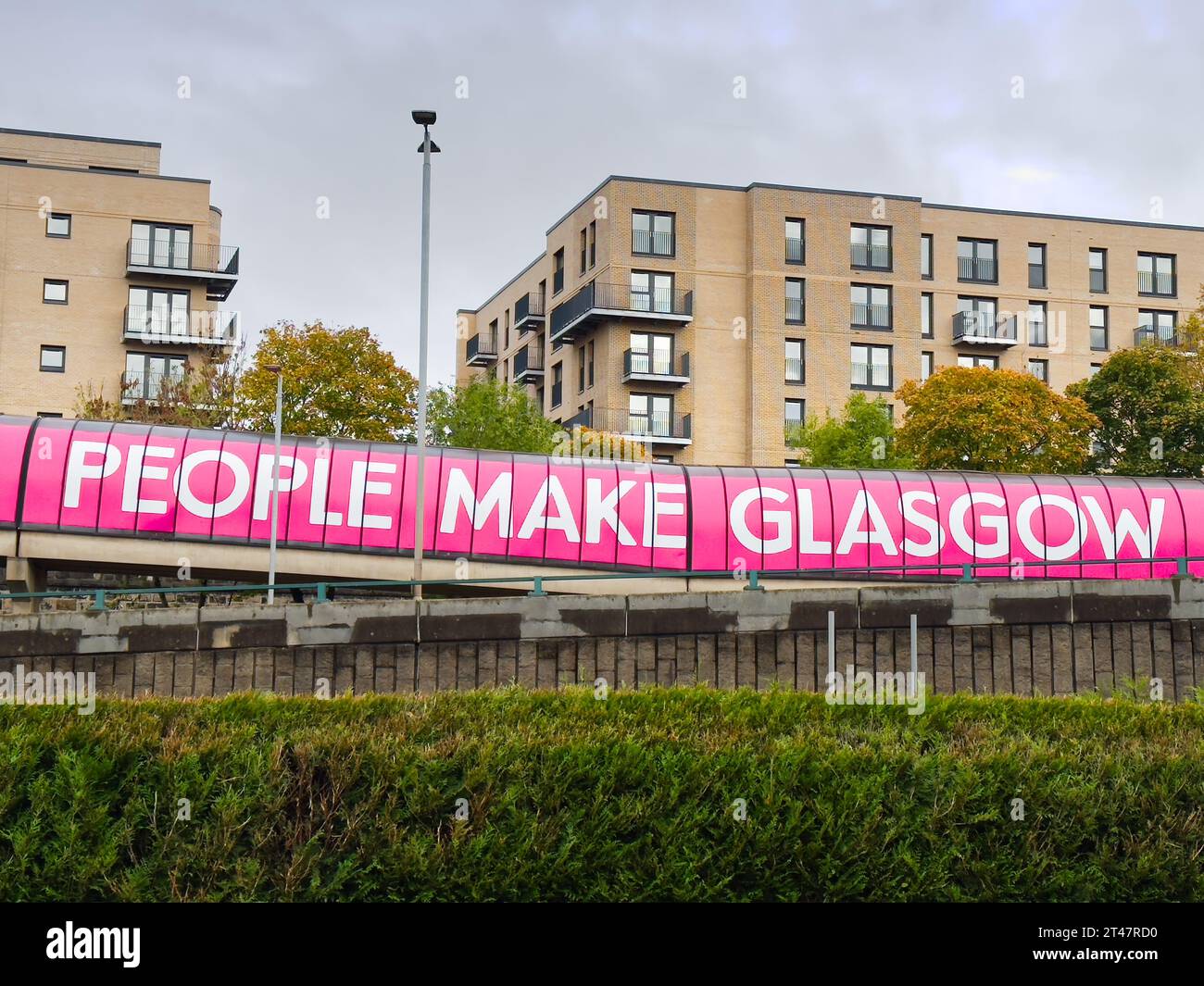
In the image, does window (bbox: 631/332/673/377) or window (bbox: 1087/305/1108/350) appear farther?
window (bbox: 1087/305/1108/350)

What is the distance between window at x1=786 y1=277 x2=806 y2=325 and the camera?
71.2 m

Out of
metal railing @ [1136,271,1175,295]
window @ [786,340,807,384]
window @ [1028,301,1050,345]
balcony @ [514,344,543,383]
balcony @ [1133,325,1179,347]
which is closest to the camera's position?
window @ [786,340,807,384]

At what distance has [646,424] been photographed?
70.2 m

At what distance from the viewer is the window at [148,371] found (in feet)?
216

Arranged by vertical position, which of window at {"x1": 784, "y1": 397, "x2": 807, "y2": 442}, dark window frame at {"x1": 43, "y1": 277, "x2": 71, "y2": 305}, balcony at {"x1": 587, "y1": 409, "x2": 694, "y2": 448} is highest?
dark window frame at {"x1": 43, "y1": 277, "x2": 71, "y2": 305}

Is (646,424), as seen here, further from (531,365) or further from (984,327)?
(984,327)

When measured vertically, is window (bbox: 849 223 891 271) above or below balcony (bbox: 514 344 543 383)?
above

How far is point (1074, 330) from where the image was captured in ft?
252

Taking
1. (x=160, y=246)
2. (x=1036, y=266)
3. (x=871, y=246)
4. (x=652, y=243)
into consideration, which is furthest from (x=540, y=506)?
(x=1036, y=266)

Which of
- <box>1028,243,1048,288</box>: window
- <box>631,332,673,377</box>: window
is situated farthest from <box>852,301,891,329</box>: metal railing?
<box>1028,243,1048,288</box>: window

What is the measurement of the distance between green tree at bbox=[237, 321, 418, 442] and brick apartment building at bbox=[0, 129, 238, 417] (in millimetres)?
10273

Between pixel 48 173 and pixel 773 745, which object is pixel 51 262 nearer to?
pixel 48 173

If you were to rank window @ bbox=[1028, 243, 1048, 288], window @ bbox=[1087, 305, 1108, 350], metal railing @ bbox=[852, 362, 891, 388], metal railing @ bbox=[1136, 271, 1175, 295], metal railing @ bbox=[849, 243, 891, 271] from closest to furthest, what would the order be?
1. metal railing @ bbox=[852, 362, 891, 388]
2. metal railing @ bbox=[849, 243, 891, 271]
3. window @ bbox=[1028, 243, 1048, 288]
4. window @ bbox=[1087, 305, 1108, 350]
5. metal railing @ bbox=[1136, 271, 1175, 295]

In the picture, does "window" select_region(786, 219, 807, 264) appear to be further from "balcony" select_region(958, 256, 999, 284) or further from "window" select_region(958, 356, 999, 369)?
"window" select_region(958, 356, 999, 369)
